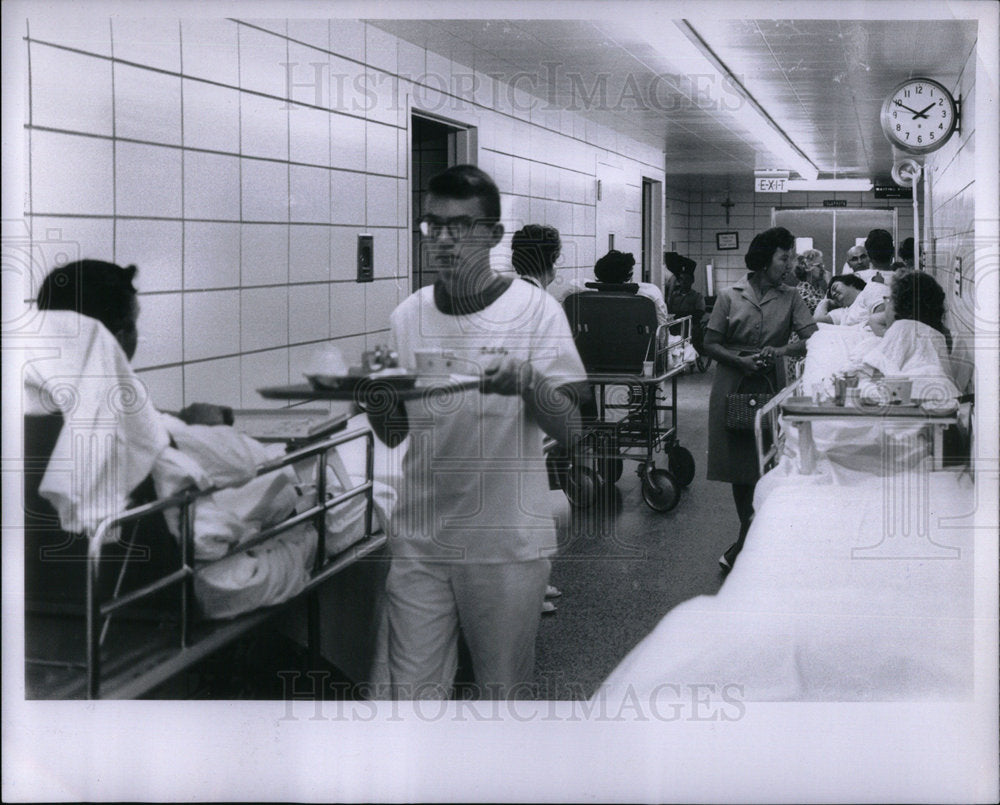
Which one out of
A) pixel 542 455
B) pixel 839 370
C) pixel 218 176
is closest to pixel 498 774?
pixel 542 455

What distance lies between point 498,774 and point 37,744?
3.43ft

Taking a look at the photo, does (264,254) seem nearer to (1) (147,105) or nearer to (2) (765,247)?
(1) (147,105)

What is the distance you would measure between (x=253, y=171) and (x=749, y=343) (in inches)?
46.2

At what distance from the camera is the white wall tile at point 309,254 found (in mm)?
2516

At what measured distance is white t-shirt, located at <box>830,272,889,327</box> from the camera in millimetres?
2619

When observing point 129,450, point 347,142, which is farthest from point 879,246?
point 129,450

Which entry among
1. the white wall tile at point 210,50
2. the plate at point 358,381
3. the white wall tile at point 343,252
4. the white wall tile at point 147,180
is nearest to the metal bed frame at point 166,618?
the plate at point 358,381

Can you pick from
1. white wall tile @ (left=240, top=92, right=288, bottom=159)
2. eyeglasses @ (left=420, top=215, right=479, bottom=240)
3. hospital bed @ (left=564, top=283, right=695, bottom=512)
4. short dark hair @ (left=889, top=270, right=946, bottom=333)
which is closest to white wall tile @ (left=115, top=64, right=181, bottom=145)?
white wall tile @ (left=240, top=92, right=288, bottom=159)

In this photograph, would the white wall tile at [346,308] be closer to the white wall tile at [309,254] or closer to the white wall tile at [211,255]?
the white wall tile at [309,254]

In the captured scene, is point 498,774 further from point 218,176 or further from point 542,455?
point 218,176

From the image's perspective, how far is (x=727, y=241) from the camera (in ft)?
8.68

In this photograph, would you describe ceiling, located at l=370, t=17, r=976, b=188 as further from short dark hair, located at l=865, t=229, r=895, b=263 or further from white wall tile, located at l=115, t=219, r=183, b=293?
white wall tile, located at l=115, t=219, r=183, b=293

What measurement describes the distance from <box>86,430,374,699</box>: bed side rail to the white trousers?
0.16 meters

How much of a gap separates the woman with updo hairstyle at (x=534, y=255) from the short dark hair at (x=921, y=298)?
803mm
